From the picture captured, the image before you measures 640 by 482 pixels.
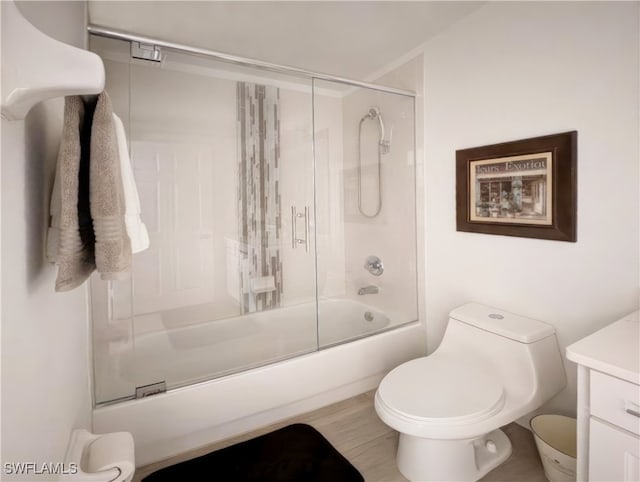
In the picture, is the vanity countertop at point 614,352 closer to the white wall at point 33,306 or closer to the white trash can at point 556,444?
the white trash can at point 556,444

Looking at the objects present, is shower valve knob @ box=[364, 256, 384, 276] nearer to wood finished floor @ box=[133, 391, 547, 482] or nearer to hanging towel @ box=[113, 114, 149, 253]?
wood finished floor @ box=[133, 391, 547, 482]

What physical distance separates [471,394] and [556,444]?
56 cm

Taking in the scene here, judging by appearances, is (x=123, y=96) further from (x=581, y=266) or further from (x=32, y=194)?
(x=581, y=266)

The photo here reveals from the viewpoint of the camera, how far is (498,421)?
55.1 inches

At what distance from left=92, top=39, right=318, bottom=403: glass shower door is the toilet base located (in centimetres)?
79

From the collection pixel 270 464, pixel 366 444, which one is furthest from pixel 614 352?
pixel 270 464

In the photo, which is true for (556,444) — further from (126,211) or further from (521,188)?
(126,211)

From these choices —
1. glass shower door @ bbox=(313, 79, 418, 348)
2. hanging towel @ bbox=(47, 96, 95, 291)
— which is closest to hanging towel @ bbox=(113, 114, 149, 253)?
hanging towel @ bbox=(47, 96, 95, 291)

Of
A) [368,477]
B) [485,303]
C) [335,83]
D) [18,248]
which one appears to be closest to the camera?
[18,248]

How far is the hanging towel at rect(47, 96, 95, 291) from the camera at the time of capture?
0.83m

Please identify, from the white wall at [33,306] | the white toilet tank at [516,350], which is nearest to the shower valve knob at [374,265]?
the white toilet tank at [516,350]

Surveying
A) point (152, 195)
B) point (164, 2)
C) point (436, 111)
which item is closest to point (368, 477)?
point (152, 195)

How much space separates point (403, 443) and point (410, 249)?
131 centimetres

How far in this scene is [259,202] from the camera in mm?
2508
